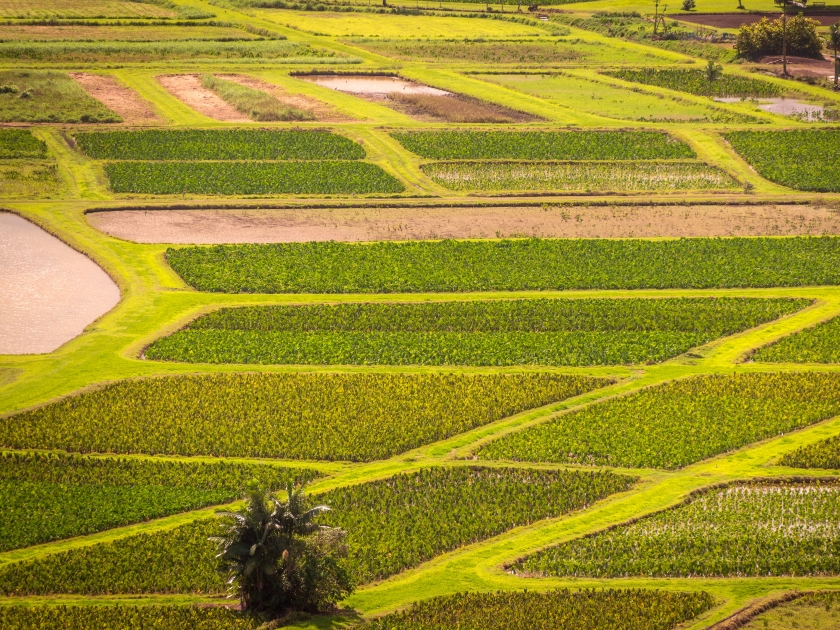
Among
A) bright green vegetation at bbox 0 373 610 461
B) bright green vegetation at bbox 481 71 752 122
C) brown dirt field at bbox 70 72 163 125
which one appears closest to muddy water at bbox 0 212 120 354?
bright green vegetation at bbox 0 373 610 461

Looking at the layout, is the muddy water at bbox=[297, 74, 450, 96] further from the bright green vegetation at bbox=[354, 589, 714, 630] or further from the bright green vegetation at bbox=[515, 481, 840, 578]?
the bright green vegetation at bbox=[354, 589, 714, 630]

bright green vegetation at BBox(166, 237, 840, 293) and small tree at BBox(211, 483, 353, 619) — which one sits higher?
bright green vegetation at BBox(166, 237, 840, 293)

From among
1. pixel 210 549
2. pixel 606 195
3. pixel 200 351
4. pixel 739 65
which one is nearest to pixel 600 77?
pixel 739 65

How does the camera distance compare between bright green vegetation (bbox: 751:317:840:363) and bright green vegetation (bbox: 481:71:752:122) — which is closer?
bright green vegetation (bbox: 751:317:840:363)

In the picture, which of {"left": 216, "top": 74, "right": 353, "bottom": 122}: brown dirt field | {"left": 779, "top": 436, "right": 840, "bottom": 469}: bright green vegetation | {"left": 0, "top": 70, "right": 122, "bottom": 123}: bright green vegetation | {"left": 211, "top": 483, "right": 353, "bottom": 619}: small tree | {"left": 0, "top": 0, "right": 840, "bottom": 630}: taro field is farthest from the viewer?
{"left": 216, "top": 74, "right": 353, "bottom": 122}: brown dirt field

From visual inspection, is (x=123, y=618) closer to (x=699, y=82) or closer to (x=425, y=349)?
(x=425, y=349)

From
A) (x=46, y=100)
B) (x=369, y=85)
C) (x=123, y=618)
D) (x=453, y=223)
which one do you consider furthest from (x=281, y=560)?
(x=369, y=85)

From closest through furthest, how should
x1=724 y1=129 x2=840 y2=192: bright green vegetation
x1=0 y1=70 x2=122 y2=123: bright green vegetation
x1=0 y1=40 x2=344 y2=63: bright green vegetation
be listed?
x1=724 y1=129 x2=840 y2=192: bright green vegetation < x1=0 y1=70 x2=122 y2=123: bright green vegetation < x1=0 y1=40 x2=344 y2=63: bright green vegetation
